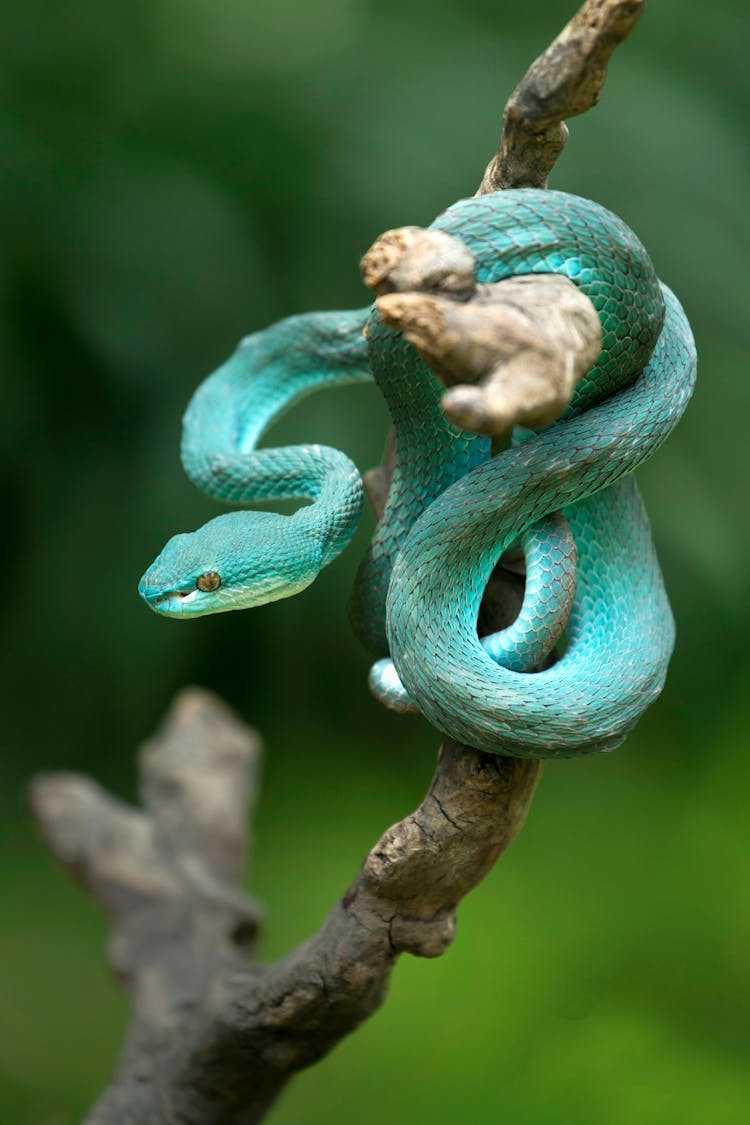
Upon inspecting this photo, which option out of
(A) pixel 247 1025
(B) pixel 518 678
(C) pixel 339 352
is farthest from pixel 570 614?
(A) pixel 247 1025

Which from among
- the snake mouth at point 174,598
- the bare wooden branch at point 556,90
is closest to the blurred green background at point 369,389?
the bare wooden branch at point 556,90

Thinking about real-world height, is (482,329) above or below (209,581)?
above

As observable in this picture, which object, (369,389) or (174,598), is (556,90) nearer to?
(174,598)

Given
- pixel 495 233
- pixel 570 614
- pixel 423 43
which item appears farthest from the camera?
pixel 423 43

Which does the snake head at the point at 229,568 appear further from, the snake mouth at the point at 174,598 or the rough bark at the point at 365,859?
the rough bark at the point at 365,859

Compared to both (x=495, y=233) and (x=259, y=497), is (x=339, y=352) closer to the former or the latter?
(x=259, y=497)

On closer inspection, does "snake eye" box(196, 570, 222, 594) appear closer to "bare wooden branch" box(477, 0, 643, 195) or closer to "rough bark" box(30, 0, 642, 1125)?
"rough bark" box(30, 0, 642, 1125)

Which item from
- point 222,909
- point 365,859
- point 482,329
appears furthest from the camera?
point 222,909

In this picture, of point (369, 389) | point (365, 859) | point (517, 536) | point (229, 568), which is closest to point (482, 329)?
point (517, 536)
